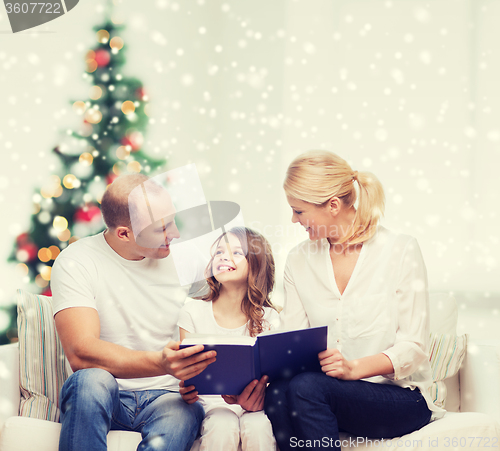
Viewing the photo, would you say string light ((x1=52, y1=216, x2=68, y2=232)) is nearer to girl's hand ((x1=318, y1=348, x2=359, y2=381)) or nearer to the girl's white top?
the girl's white top

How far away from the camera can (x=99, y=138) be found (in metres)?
2.18

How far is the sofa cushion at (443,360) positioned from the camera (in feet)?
5.28

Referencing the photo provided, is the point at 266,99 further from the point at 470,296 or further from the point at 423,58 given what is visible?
the point at 470,296

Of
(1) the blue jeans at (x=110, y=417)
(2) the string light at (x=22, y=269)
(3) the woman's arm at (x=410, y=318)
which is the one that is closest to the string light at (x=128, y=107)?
(2) the string light at (x=22, y=269)

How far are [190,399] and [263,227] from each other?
1716mm

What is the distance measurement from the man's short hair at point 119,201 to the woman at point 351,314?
0.52 meters

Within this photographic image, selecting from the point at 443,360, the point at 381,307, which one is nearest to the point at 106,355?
the point at 381,307

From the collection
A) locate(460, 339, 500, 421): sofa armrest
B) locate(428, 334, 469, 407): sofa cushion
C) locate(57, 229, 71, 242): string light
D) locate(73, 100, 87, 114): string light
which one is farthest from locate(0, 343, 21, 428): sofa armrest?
locate(460, 339, 500, 421): sofa armrest

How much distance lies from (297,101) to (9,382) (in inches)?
83.5

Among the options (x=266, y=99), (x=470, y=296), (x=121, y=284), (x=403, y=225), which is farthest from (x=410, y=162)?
(x=121, y=284)

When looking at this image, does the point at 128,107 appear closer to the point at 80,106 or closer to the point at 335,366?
the point at 80,106

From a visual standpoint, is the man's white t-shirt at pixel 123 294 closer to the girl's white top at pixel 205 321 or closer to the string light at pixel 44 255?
the girl's white top at pixel 205 321

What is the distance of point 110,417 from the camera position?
3.92 ft

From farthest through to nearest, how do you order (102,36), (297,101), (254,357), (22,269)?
Result: (297,101) < (102,36) < (22,269) < (254,357)
